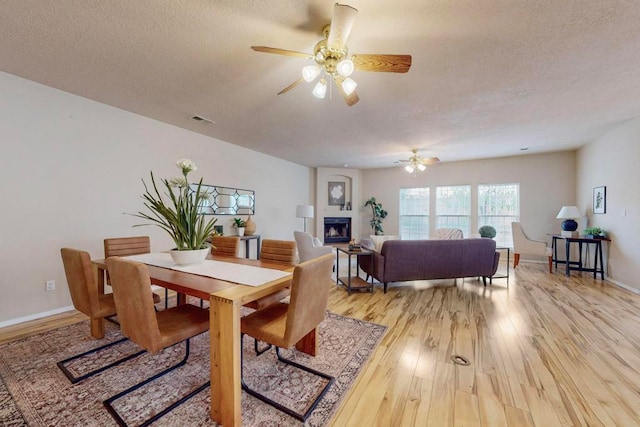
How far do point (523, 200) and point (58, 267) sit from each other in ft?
27.6

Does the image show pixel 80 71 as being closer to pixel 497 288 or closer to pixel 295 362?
pixel 295 362

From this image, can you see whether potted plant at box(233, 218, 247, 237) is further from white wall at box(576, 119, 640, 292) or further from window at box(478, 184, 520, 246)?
white wall at box(576, 119, 640, 292)

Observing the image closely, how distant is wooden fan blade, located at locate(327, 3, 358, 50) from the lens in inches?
55.6

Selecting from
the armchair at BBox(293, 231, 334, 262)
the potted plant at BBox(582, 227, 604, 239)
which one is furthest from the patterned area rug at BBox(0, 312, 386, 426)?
the potted plant at BBox(582, 227, 604, 239)

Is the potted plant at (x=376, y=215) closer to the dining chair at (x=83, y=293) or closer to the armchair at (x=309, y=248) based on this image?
the armchair at (x=309, y=248)

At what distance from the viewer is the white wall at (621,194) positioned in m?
3.60

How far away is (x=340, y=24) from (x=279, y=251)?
6.15 ft

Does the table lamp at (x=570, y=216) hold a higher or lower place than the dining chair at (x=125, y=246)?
higher

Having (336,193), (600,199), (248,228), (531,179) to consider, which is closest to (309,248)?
(248,228)

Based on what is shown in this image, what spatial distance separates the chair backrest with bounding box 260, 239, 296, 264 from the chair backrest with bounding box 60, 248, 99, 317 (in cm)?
133

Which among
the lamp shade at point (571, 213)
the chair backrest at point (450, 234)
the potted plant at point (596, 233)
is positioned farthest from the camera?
the chair backrest at point (450, 234)

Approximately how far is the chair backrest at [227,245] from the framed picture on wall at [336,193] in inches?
198

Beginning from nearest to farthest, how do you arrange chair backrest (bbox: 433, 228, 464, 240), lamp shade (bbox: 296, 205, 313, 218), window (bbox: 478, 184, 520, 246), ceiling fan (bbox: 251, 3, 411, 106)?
1. ceiling fan (bbox: 251, 3, 411, 106)
2. chair backrest (bbox: 433, 228, 464, 240)
3. lamp shade (bbox: 296, 205, 313, 218)
4. window (bbox: 478, 184, 520, 246)

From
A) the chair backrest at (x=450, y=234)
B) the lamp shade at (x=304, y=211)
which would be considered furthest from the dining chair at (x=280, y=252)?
the chair backrest at (x=450, y=234)
